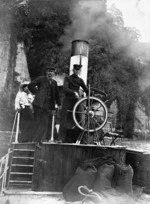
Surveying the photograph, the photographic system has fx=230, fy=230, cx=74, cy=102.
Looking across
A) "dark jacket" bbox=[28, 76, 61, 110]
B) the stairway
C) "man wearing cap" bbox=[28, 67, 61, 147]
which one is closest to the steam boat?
the stairway

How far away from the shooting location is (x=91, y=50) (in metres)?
13.0

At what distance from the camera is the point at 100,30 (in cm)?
1421

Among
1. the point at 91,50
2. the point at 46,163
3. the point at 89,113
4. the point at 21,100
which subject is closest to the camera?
the point at 46,163

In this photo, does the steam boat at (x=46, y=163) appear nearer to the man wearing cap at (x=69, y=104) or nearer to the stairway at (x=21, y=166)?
the stairway at (x=21, y=166)

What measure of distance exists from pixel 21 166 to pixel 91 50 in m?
10.3

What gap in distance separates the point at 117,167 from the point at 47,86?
5.89 feet

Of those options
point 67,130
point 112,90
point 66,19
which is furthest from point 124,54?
point 67,130

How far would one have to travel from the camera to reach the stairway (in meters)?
3.52

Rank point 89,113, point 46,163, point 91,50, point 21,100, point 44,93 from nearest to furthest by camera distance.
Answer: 1. point 46,163
2. point 89,113
3. point 44,93
4. point 21,100
5. point 91,50

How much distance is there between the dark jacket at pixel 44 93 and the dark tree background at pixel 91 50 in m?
8.21

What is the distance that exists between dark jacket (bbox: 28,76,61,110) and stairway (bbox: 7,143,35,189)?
2.49 feet

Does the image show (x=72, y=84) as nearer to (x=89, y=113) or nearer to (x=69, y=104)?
(x=69, y=104)

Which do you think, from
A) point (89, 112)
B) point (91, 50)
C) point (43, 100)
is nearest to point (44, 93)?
point (43, 100)

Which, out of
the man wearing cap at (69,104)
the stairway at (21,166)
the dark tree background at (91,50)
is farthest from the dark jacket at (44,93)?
the dark tree background at (91,50)
